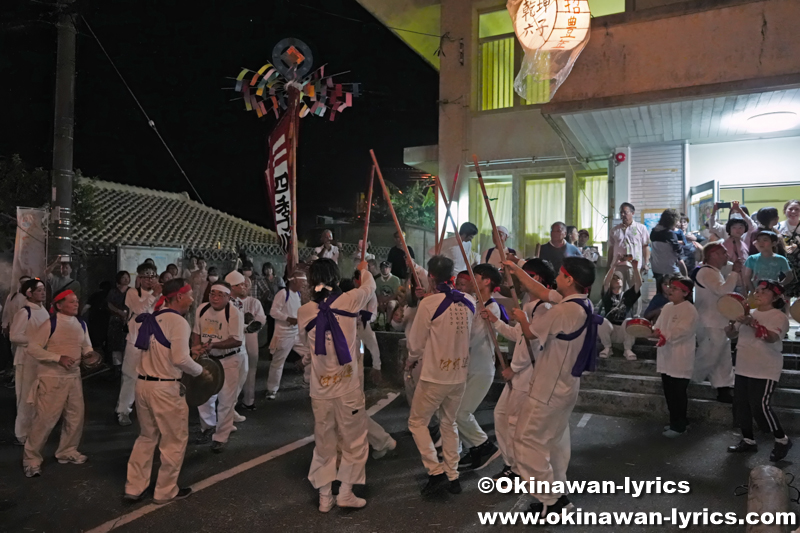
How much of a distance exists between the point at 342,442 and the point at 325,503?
1.65ft

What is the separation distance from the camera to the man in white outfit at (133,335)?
750 cm

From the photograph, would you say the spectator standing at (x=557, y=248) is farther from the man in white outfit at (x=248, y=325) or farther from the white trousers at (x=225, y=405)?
the white trousers at (x=225, y=405)

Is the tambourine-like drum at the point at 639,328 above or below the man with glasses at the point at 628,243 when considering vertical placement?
below

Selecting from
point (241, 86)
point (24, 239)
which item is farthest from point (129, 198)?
point (241, 86)

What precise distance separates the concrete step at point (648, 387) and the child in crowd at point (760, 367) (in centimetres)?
119

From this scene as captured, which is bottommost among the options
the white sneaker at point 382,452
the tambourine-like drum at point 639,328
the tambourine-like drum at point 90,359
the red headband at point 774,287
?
the white sneaker at point 382,452

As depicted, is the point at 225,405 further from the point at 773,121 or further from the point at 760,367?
the point at 773,121

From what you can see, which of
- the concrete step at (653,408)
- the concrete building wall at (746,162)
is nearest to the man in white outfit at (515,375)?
the concrete step at (653,408)

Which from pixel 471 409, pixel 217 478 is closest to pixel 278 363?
pixel 217 478

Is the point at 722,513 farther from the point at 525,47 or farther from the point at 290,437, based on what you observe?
the point at 525,47

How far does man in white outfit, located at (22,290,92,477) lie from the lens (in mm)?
5730

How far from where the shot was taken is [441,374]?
504 centimetres

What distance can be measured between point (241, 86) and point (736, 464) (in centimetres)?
801

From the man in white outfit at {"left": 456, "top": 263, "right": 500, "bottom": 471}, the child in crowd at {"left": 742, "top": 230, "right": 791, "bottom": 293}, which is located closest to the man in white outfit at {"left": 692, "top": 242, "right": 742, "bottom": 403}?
the child in crowd at {"left": 742, "top": 230, "right": 791, "bottom": 293}
